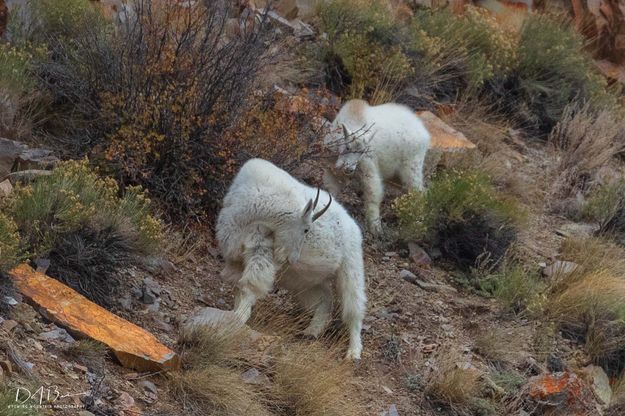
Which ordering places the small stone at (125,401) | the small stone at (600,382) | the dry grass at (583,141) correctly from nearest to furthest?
1. the small stone at (125,401)
2. the small stone at (600,382)
3. the dry grass at (583,141)

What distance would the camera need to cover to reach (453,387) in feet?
25.5

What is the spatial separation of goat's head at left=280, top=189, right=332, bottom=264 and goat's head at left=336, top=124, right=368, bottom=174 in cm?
210

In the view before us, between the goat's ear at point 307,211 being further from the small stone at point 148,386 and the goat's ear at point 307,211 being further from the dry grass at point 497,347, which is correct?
the dry grass at point 497,347

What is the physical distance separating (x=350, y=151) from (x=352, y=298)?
79.8 inches

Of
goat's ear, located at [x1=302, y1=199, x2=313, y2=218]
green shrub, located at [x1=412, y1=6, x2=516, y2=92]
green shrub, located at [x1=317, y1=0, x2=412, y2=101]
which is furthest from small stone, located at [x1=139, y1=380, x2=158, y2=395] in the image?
green shrub, located at [x1=412, y1=6, x2=516, y2=92]

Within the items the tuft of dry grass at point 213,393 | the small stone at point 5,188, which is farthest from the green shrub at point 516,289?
the small stone at point 5,188

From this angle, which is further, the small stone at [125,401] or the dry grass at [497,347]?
the dry grass at [497,347]

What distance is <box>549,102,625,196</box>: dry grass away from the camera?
1260 cm

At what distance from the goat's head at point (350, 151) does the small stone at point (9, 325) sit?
3.95 m

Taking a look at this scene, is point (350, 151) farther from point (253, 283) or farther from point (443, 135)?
point (443, 135)

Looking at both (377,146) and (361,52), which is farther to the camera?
(361,52)

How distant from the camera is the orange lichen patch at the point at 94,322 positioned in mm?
6246

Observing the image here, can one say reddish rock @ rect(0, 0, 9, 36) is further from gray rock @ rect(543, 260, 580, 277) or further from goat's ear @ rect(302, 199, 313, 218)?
gray rock @ rect(543, 260, 580, 277)

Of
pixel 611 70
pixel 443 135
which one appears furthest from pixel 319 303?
pixel 611 70
